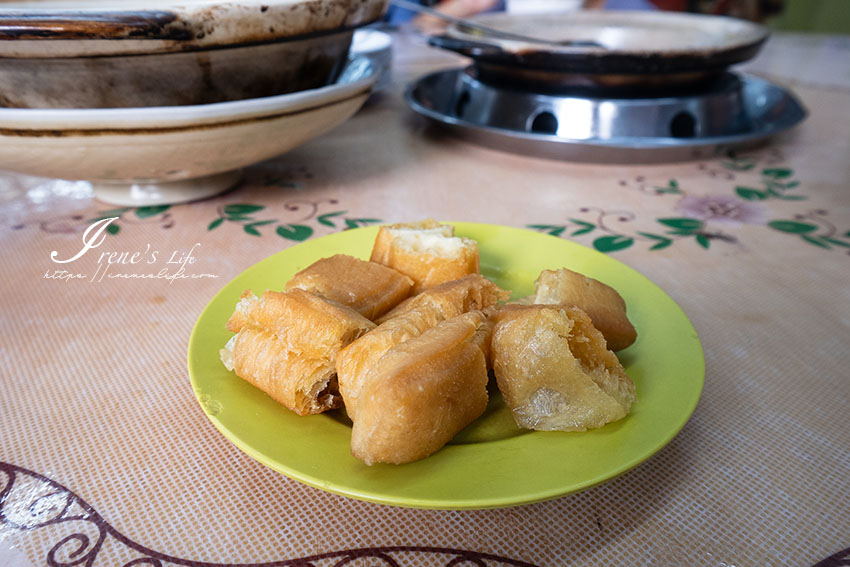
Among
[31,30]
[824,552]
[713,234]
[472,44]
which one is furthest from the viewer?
[472,44]

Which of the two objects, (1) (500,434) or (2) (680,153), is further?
(2) (680,153)

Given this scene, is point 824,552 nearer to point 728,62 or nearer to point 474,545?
point 474,545

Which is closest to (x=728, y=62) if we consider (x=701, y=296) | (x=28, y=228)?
(x=701, y=296)

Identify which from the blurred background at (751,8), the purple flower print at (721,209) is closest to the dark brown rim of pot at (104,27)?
the purple flower print at (721,209)

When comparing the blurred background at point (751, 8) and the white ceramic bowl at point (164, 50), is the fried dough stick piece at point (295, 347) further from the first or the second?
the blurred background at point (751, 8)

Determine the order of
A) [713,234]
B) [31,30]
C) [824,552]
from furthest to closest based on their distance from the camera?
[713,234] → [31,30] → [824,552]

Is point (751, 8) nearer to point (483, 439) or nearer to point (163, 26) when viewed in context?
point (163, 26)

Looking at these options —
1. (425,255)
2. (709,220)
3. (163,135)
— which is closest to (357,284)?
(425,255)
